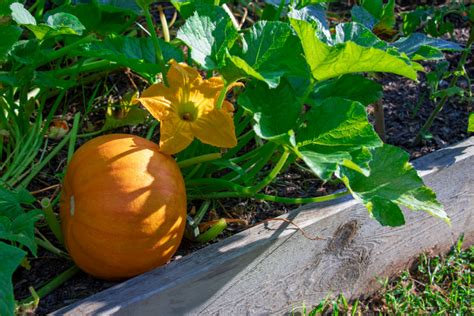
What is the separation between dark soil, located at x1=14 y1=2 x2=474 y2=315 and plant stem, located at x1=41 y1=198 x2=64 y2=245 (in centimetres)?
8

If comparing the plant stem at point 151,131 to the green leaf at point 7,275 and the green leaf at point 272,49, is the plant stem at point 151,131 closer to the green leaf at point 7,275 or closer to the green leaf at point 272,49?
the green leaf at point 272,49

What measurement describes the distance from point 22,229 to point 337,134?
0.74 meters

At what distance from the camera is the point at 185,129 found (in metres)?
1.88

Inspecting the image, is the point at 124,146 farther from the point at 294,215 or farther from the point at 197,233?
the point at 294,215

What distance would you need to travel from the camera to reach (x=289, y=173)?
7.95 ft

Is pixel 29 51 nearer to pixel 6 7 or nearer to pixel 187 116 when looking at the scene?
pixel 6 7

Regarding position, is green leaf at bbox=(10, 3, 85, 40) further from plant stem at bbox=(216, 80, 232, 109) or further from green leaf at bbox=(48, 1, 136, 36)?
plant stem at bbox=(216, 80, 232, 109)

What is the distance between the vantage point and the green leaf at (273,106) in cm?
178

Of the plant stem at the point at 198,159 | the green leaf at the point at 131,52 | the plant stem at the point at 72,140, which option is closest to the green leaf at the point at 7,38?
the green leaf at the point at 131,52

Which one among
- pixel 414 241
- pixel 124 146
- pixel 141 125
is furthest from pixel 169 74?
pixel 414 241

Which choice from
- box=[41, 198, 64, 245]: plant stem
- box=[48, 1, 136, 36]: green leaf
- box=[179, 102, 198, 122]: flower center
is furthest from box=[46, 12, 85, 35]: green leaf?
box=[41, 198, 64, 245]: plant stem

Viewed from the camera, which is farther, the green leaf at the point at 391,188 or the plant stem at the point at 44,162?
the plant stem at the point at 44,162

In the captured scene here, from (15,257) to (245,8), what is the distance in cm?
170

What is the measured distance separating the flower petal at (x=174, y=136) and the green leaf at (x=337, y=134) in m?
0.27
